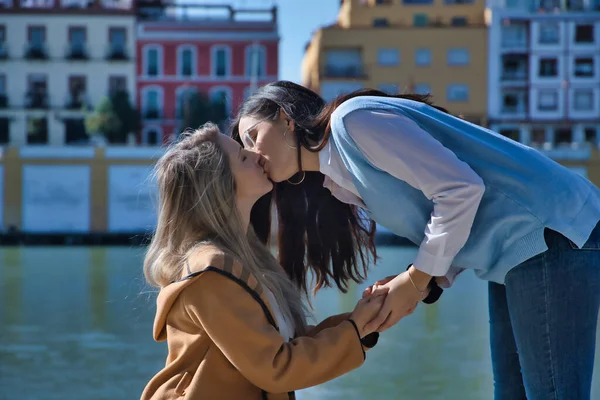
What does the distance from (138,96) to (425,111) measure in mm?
33026

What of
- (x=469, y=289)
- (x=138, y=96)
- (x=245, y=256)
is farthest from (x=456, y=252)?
(x=138, y=96)

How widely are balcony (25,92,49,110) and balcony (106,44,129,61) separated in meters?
2.65

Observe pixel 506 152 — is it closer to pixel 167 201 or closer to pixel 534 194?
pixel 534 194

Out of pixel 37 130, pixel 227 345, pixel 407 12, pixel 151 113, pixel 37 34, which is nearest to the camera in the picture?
pixel 227 345

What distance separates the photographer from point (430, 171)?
6.76ft

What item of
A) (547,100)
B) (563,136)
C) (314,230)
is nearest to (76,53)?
(547,100)

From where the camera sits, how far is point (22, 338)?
7.27m

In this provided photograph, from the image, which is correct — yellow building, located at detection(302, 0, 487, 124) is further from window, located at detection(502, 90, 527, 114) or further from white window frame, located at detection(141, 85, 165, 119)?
white window frame, located at detection(141, 85, 165, 119)

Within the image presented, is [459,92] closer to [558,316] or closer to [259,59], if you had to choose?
[259,59]

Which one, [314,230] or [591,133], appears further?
[591,133]

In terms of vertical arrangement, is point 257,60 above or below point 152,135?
above

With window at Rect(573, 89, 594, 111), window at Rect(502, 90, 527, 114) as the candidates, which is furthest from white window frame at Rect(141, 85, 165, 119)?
window at Rect(573, 89, 594, 111)

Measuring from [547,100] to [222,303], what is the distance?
34437mm

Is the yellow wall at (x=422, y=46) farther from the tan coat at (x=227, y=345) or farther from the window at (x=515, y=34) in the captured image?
the tan coat at (x=227, y=345)
